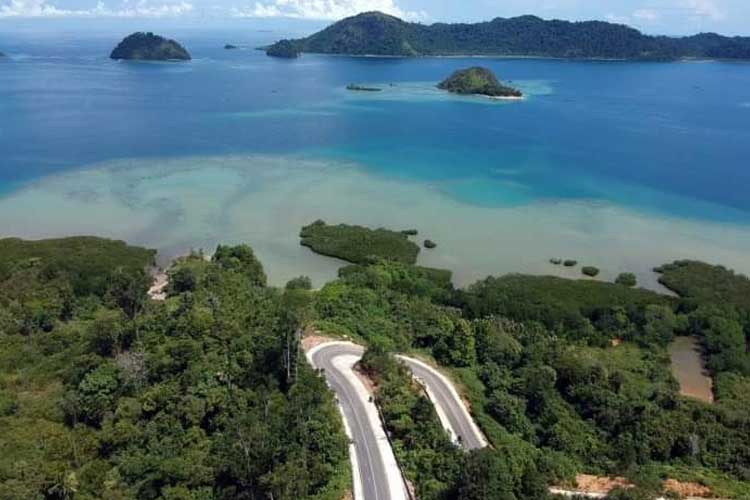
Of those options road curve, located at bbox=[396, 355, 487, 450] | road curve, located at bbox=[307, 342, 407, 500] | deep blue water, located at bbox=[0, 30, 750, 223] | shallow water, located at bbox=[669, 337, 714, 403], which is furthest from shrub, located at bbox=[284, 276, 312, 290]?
deep blue water, located at bbox=[0, 30, 750, 223]

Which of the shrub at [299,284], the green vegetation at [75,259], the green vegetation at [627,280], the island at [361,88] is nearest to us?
the green vegetation at [75,259]

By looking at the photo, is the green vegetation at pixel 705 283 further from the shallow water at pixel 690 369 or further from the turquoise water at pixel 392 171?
the shallow water at pixel 690 369

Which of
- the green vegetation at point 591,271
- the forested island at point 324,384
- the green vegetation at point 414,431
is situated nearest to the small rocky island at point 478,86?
the green vegetation at point 591,271

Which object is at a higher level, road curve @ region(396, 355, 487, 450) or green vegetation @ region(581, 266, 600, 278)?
green vegetation @ region(581, 266, 600, 278)

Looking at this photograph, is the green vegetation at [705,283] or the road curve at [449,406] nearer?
the road curve at [449,406]

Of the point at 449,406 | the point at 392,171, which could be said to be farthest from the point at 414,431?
the point at 392,171

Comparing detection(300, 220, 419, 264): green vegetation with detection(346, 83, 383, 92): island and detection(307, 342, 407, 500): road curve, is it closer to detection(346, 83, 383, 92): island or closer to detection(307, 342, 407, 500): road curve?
detection(307, 342, 407, 500): road curve

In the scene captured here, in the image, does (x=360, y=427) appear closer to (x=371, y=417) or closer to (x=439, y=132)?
(x=371, y=417)

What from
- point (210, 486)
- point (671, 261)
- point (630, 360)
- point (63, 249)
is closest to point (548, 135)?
point (671, 261)
